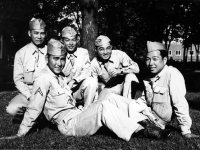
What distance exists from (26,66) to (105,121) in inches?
98.0

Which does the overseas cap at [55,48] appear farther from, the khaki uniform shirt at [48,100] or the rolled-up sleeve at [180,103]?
the rolled-up sleeve at [180,103]

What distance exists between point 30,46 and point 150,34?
2541 centimetres

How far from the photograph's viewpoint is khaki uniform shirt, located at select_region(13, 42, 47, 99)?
20.1 feet

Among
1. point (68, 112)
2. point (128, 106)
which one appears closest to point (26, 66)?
point (68, 112)

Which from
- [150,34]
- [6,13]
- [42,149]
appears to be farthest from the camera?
[150,34]

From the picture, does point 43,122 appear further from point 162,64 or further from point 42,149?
point 162,64


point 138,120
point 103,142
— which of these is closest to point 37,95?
point 103,142

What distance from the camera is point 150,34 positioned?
30547 mm

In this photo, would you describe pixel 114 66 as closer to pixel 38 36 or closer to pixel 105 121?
pixel 38 36

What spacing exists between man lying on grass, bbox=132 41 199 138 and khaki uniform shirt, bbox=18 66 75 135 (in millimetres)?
1256

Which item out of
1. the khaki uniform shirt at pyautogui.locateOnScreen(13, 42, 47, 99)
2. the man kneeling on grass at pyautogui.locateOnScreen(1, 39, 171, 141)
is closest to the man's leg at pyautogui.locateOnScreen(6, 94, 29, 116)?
the khaki uniform shirt at pyautogui.locateOnScreen(13, 42, 47, 99)

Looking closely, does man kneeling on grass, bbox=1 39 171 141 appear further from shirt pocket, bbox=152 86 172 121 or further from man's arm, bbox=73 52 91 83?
man's arm, bbox=73 52 91 83

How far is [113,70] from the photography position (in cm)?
632

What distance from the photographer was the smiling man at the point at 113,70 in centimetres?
617
